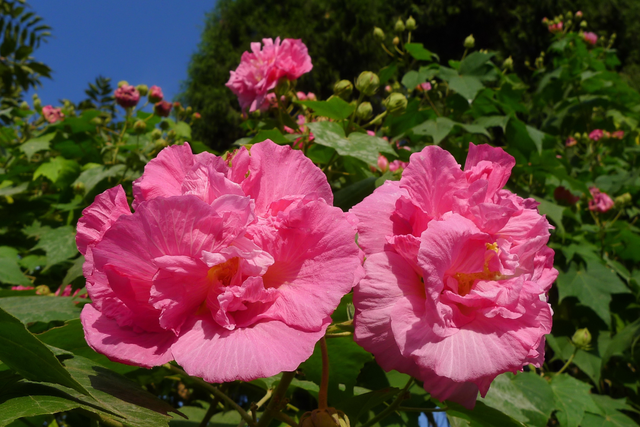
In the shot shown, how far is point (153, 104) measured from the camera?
2436 mm

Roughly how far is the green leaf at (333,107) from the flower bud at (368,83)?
0.06 m

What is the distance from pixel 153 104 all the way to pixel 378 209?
210cm

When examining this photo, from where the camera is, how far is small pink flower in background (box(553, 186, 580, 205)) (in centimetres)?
263

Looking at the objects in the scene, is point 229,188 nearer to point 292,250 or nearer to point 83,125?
point 292,250

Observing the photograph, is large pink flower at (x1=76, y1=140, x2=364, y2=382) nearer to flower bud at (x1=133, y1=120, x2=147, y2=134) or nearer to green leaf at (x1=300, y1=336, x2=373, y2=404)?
green leaf at (x1=300, y1=336, x2=373, y2=404)

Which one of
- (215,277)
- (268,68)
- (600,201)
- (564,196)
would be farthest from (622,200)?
(215,277)

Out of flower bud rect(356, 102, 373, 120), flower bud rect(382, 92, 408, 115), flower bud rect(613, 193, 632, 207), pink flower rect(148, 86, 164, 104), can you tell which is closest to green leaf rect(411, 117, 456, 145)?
flower bud rect(382, 92, 408, 115)

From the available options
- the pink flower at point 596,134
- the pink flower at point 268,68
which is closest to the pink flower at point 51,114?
the pink flower at point 268,68

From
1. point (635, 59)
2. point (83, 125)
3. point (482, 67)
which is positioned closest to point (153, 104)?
point (83, 125)

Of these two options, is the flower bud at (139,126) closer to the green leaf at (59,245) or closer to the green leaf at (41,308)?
the green leaf at (59,245)

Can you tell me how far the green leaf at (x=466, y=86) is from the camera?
7.05 ft

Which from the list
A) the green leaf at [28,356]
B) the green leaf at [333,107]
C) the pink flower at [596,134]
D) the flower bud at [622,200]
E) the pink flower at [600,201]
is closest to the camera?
the green leaf at [28,356]

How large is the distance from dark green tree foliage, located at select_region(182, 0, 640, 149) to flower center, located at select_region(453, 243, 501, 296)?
35.2 ft

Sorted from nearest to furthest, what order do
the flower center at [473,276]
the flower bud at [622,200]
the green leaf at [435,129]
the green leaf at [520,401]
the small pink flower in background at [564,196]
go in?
the flower center at [473,276] < the green leaf at [520,401] < the green leaf at [435,129] < the small pink flower in background at [564,196] < the flower bud at [622,200]
